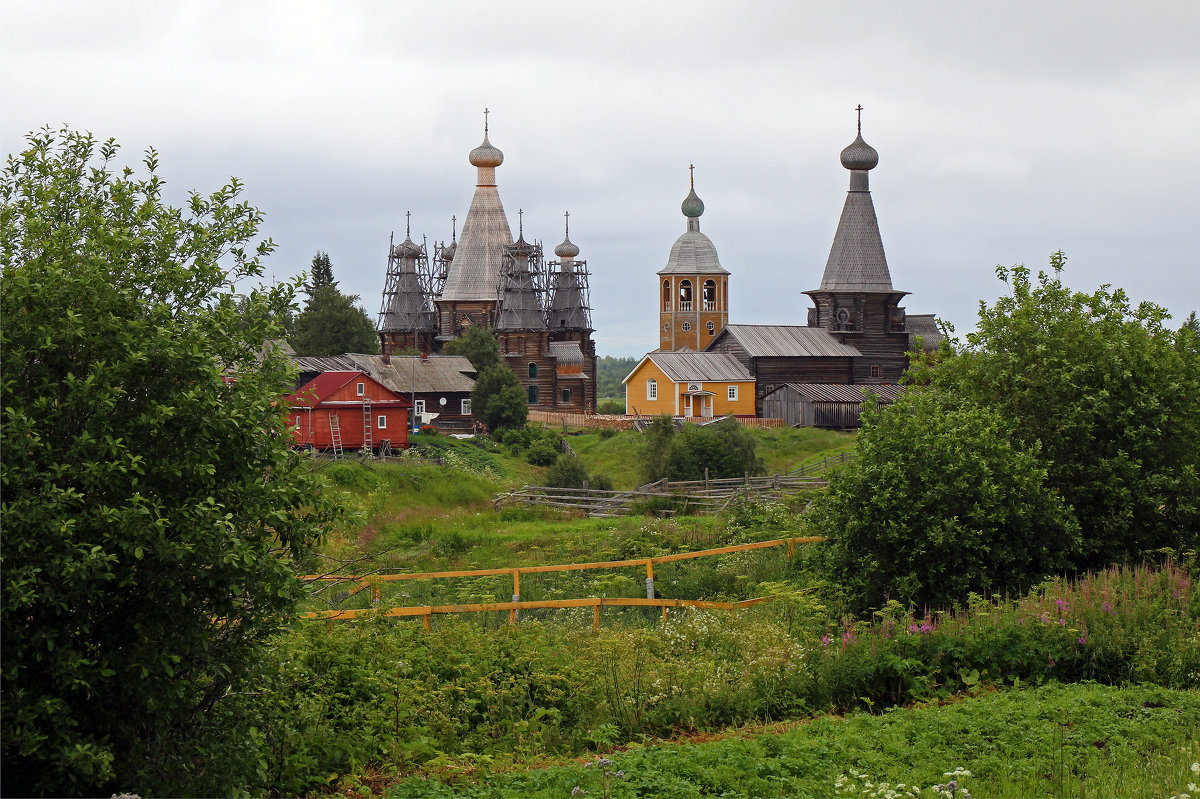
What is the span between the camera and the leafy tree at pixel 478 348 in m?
65.6

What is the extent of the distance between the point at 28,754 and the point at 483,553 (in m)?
20.9

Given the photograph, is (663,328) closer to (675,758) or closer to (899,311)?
(899,311)

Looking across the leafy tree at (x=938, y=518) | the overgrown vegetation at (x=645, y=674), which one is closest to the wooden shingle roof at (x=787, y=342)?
the leafy tree at (x=938, y=518)

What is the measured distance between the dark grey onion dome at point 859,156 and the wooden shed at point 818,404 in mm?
14451

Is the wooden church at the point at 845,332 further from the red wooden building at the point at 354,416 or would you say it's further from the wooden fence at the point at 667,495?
the wooden fence at the point at 667,495

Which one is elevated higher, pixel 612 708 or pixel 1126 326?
pixel 1126 326

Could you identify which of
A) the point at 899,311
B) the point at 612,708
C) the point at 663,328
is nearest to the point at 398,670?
the point at 612,708

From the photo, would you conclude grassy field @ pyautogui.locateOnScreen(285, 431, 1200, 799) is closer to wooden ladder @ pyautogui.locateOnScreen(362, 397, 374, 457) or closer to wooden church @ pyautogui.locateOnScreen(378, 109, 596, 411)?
wooden ladder @ pyautogui.locateOnScreen(362, 397, 374, 457)

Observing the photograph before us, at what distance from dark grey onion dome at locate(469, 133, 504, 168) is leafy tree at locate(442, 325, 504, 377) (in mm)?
17618

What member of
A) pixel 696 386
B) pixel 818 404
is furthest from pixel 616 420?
pixel 818 404

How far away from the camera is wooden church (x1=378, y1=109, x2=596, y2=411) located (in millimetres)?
73938

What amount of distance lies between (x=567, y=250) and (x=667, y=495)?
48.2m

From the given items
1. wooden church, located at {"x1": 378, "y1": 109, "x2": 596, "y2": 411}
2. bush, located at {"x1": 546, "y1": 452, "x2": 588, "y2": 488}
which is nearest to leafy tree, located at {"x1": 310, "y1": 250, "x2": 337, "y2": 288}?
wooden church, located at {"x1": 378, "y1": 109, "x2": 596, "y2": 411}

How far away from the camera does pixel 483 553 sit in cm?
2733
